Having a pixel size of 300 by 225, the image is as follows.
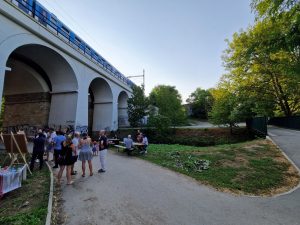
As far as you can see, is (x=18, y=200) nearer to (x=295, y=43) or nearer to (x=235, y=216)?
(x=235, y=216)

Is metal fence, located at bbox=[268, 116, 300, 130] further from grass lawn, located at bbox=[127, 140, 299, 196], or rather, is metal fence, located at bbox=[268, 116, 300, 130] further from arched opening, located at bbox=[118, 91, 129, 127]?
arched opening, located at bbox=[118, 91, 129, 127]

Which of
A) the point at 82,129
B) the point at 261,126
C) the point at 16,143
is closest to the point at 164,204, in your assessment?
the point at 16,143

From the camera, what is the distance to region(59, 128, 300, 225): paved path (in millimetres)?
4117

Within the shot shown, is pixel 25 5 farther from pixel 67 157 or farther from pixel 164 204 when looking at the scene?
pixel 164 204

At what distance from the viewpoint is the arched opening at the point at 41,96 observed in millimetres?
16984

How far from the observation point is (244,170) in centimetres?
821

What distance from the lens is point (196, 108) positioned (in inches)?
2680

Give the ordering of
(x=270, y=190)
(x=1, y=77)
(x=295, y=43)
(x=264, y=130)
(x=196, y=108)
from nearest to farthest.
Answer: (x=295, y=43) → (x=270, y=190) → (x=1, y=77) → (x=264, y=130) → (x=196, y=108)

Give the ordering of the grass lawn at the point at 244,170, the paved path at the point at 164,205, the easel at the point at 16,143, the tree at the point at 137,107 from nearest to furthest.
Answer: the paved path at the point at 164,205
the grass lawn at the point at 244,170
the easel at the point at 16,143
the tree at the point at 137,107

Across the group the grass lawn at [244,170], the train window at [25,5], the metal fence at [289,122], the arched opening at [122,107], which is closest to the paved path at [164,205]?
the grass lawn at [244,170]

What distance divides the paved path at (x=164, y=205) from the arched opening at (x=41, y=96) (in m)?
12.3

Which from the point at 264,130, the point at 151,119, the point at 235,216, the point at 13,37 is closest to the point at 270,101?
the point at 264,130

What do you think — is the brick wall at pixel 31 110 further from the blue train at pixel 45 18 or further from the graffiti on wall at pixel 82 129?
the blue train at pixel 45 18

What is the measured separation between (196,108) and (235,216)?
65.6m
